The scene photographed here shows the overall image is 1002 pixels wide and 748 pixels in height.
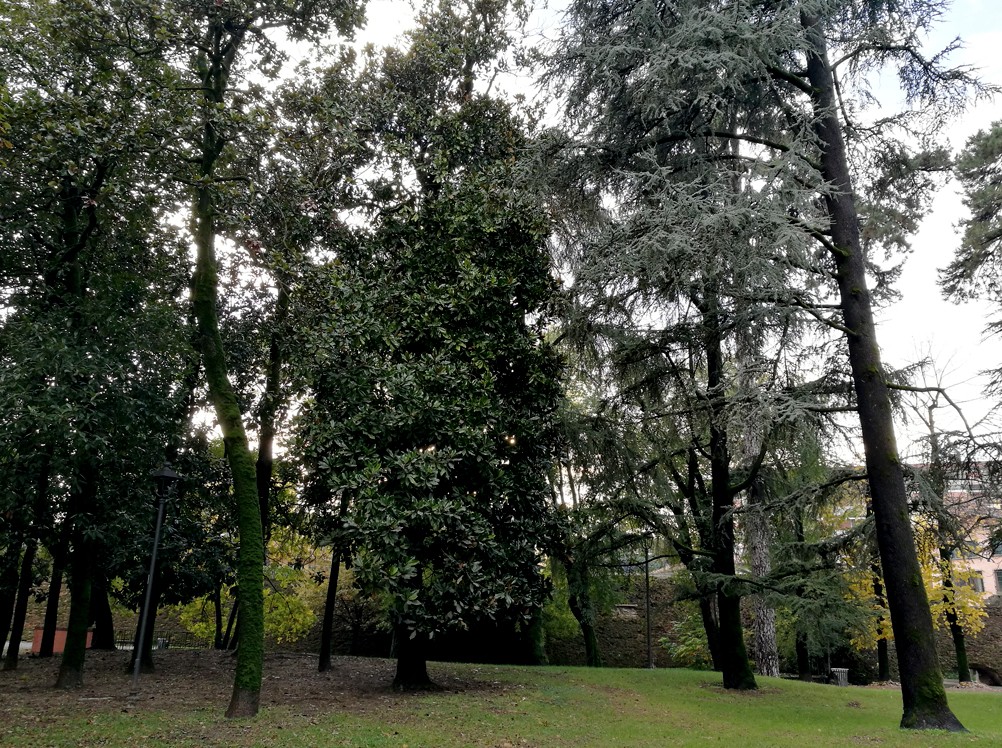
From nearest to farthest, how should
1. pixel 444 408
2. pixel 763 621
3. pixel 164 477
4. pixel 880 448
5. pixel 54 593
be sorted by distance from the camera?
pixel 880 448 < pixel 444 408 < pixel 164 477 < pixel 54 593 < pixel 763 621

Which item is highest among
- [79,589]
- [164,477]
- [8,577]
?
[164,477]

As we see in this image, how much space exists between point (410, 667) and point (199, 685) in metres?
3.41

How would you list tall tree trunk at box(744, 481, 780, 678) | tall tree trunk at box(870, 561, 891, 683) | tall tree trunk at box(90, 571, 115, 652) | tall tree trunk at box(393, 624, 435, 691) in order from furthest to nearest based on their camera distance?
tall tree trunk at box(870, 561, 891, 683)
tall tree trunk at box(90, 571, 115, 652)
tall tree trunk at box(744, 481, 780, 678)
tall tree trunk at box(393, 624, 435, 691)

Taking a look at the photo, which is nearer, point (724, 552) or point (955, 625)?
point (724, 552)

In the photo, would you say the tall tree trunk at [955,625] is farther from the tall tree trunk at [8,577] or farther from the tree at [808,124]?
the tall tree trunk at [8,577]

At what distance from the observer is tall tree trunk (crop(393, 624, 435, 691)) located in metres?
10.4

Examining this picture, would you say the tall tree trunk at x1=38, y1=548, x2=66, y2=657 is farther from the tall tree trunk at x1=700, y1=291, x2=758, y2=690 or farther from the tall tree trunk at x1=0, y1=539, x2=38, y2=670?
the tall tree trunk at x1=700, y1=291, x2=758, y2=690

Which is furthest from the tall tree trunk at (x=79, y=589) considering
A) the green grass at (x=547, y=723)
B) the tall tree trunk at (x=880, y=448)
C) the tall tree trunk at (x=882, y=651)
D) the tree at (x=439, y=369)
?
the tall tree trunk at (x=882, y=651)

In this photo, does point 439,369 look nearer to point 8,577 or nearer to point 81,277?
point 81,277

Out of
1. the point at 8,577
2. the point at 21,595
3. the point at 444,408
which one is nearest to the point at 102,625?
the point at 21,595

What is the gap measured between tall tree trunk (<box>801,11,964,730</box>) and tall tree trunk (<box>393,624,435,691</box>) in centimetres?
649

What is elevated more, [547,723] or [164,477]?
[164,477]

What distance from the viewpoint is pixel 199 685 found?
10.8 meters

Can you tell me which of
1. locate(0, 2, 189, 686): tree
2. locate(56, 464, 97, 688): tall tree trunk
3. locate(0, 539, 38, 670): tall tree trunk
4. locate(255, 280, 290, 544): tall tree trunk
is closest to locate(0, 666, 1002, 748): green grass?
locate(56, 464, 97, 688): tall tree trunk
